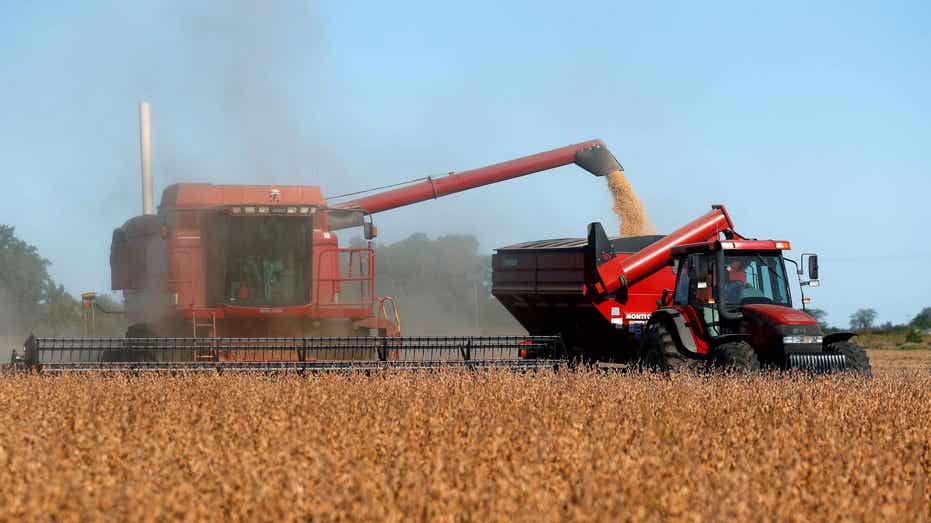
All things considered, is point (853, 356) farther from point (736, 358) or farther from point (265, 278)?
point (265, 278)

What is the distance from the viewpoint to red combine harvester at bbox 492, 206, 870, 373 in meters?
10.5

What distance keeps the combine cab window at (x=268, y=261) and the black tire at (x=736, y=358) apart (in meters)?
4.85

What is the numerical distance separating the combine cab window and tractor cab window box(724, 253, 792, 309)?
15.7 feet

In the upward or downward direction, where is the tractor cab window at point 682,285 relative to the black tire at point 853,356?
→ upward

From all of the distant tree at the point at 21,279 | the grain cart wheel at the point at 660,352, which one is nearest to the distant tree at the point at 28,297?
the distant tree at the point at 21,279

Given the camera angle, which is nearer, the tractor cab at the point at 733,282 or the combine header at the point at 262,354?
the combine header at the point at 262,354

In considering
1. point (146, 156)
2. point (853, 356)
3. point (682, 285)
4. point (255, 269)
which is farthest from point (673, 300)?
point (146, 156)

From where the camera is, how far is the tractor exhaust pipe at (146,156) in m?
18.3

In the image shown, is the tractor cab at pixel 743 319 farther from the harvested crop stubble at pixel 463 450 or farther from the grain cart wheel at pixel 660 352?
the harvested crop stubble at pixel 463 450

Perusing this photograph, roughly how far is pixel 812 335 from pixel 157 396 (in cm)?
585

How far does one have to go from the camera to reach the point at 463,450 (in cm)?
563

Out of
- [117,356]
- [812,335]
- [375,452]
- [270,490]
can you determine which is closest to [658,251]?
[812,335]

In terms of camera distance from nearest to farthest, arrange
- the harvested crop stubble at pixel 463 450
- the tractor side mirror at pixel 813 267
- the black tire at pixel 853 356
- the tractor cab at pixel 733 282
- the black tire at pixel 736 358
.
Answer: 1. the harvested crop stubble at pixel 463 450
2. the black tire at pixel 736 358
3. the black tire at pixel 853 356
4. the tractor side mirror at pixel 813 267
5. the tractor cab at pixel 733 282

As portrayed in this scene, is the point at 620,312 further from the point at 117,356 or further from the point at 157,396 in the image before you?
the point at 157,396
